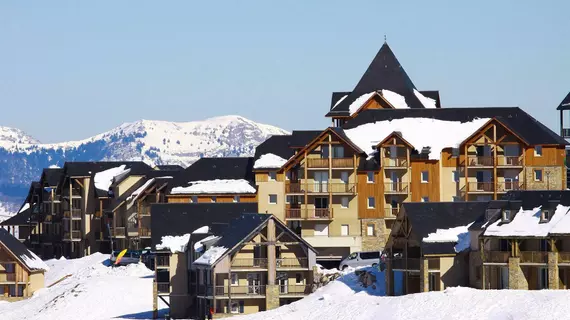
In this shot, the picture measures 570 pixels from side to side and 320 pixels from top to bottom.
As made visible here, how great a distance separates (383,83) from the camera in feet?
479

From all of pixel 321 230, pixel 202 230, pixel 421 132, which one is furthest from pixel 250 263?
pixel 421 132

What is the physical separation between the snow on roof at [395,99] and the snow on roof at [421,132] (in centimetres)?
936

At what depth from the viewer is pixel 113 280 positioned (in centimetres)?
13138

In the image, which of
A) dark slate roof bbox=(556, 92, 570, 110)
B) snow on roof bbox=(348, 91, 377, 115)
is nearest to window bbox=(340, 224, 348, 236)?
snow on roof bbox=(348, 91, 377, 115)

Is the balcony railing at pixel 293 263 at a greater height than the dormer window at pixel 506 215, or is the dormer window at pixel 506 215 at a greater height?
the dormer window at pixel 506 215

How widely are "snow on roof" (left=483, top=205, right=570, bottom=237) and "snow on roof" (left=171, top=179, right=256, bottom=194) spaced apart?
42439mm

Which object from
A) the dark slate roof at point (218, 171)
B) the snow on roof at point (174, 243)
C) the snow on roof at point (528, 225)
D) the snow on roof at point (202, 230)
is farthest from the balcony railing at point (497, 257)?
A: the dark slate roof at point (218, 171)

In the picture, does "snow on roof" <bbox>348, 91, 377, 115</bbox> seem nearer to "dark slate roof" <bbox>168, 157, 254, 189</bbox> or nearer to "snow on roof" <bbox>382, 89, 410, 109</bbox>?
"snow on roof" <bbox>382, 89, 410, 109</bbox>

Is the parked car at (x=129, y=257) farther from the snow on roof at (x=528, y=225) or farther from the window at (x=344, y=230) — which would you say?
the snow on roof at (x=528, y=225)

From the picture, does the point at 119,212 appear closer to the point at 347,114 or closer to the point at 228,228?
the point at 347,114

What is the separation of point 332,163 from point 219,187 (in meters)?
15.3

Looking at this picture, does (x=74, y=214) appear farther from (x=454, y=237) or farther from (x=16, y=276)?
(x=454, y=237)

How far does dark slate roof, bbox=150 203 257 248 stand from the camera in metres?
119

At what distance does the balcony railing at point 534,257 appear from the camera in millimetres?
99250
